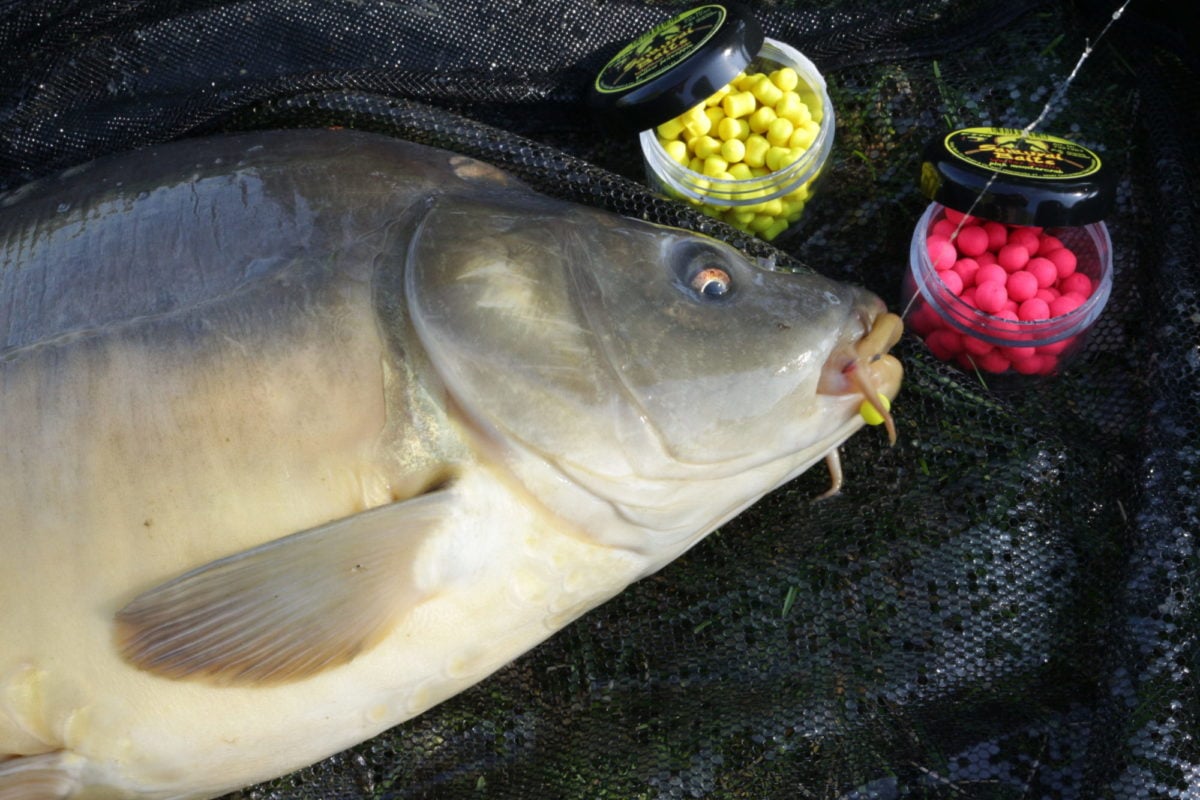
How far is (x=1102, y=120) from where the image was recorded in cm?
264

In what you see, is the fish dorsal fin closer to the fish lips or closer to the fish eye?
the fish lips

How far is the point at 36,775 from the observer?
1902 millimetres

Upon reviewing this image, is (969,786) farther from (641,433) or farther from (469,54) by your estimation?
(469,54)

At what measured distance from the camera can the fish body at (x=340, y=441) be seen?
1813mm

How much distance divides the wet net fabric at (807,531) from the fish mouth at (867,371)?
1.28 feet

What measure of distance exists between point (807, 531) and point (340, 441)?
1.06m

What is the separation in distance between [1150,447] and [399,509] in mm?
1543

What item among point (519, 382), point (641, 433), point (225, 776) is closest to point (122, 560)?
point (225, 776)

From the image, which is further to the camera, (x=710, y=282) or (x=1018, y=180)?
(x=1018, y=180)

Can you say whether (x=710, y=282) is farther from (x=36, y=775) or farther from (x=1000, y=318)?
(x=36, y=775)

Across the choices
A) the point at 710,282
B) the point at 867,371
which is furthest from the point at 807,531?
the point at 710,282

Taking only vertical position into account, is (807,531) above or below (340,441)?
below

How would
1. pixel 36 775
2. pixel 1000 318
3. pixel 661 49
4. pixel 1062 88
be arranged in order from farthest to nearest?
pixel 1062 88 → pixel 661 49 → pixel 1000 318 → pixel 36 775

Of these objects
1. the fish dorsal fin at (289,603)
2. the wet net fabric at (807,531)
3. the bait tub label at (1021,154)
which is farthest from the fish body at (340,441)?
the bait tub label at (1021,154)
